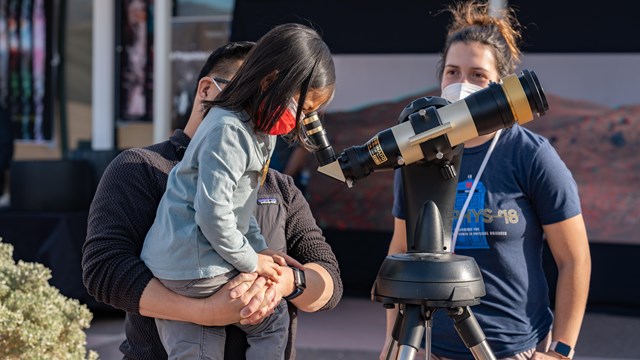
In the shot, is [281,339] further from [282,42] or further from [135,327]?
[282,42]

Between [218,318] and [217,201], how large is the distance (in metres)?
0.26

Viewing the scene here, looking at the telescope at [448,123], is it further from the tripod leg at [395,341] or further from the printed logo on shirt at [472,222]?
the printed logo on shirt at [472,222]

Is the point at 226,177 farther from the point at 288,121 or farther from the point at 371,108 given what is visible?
the point at 371,108

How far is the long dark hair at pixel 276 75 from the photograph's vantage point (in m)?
1.75

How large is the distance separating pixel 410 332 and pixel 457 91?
2.29 ft

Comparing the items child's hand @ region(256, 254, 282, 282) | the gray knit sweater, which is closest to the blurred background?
the gray knit sweater

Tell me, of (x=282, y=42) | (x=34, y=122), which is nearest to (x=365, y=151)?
(x=282, y=42)

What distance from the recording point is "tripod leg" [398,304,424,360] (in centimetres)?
163

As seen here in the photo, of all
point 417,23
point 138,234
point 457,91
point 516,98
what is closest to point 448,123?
point 516,98

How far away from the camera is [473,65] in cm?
226

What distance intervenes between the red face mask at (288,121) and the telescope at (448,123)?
0.16 m

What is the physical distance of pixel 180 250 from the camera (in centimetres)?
176

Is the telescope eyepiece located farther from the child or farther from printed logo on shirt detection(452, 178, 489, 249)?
printed logo on shirt detection(452, 178, 489, 249)

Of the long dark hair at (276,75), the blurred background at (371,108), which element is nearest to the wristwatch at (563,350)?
the long dark hair at (276,75)
